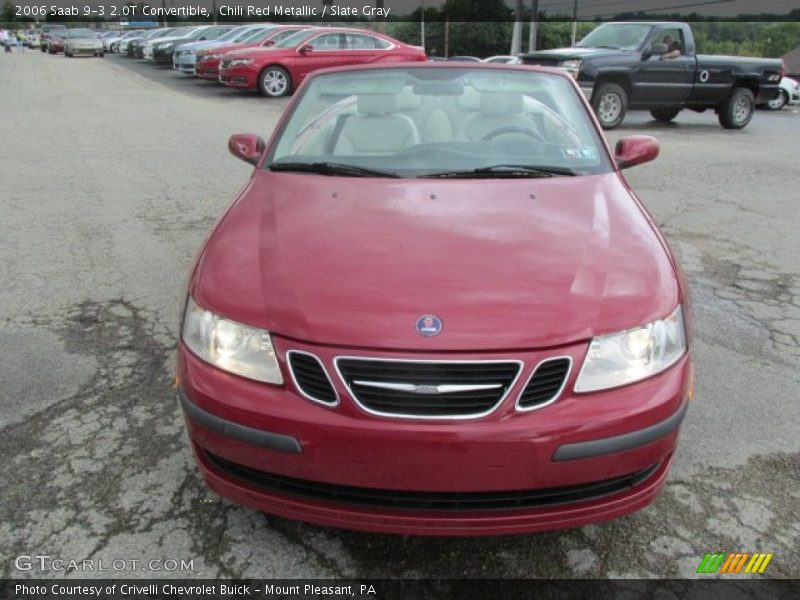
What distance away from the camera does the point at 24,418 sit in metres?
2.98

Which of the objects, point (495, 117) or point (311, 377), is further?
point (495, 117)

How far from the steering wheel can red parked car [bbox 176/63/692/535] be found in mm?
736

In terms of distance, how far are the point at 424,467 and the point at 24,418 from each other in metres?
2.04

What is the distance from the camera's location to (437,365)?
1.88 meters

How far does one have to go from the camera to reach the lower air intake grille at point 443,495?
193 centimetres

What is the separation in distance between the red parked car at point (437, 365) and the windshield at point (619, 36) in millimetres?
11208

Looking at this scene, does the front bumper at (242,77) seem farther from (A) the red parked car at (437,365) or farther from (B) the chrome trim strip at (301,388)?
(B) the chrome trim strip at (301,388)

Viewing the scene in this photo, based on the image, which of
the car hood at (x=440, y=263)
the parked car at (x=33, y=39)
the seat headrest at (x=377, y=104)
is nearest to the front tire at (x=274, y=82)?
the seat headrest at (x=377, y=104)

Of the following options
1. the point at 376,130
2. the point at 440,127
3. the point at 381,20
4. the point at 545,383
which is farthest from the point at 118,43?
the point at 545,383

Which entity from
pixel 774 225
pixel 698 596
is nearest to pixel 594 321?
pixel 698 596

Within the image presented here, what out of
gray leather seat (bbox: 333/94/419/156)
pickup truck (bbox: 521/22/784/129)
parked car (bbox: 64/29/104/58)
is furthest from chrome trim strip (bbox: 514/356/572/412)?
parked car (bbox: 64/29/104/58)

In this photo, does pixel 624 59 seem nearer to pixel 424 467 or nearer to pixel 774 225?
pixel 774 225

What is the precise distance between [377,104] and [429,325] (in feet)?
6.29

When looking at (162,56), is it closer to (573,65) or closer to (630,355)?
(573,65)
